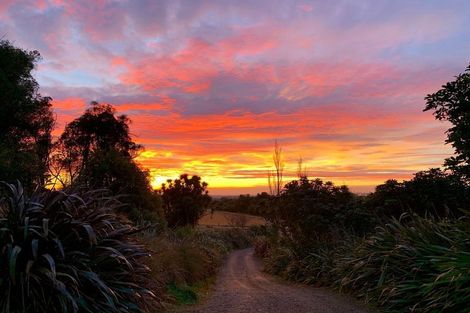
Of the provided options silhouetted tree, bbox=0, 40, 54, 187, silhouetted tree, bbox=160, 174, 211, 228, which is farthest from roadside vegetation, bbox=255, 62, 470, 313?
silhouetted tree, bbox=160, 174, 211, 228

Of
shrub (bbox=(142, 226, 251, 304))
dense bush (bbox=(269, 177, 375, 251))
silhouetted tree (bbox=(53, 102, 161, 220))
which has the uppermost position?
silhouetted tree (bbox=(53, 102, 161, 220))

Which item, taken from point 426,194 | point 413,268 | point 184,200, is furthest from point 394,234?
point 184,200

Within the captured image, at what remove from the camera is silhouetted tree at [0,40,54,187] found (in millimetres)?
22125

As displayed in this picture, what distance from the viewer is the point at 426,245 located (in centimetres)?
970

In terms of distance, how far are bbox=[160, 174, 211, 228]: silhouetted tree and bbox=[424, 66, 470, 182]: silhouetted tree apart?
35.2 metres

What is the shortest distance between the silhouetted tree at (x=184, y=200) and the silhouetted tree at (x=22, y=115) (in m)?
19.4

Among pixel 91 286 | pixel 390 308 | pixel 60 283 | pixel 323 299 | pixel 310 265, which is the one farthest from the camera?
pixel 310 265

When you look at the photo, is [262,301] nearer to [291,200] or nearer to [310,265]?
[310,265]

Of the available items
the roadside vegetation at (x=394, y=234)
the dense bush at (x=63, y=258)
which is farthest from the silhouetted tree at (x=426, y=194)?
the dense bush at (x=63, y=258)

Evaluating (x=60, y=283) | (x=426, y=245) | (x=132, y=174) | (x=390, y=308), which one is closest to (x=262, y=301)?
(x=390, y=308)

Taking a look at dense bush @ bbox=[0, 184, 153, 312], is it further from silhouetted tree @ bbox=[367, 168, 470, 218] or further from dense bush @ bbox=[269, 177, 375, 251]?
dense bush @ bbox=[269, 177, 375, 251]

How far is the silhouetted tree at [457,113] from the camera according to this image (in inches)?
475

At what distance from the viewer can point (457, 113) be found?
12820 millimetres

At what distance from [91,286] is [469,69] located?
1078 cm
